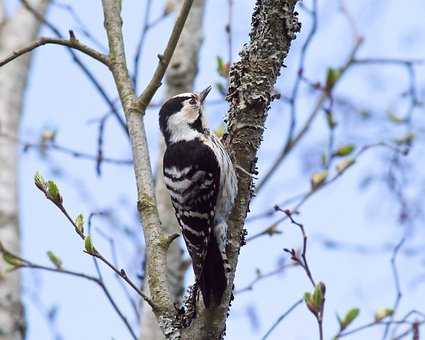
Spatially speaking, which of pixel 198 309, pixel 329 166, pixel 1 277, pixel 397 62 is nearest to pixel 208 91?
pixel 329 166

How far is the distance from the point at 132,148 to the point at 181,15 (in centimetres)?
55

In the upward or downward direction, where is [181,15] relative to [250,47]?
upward

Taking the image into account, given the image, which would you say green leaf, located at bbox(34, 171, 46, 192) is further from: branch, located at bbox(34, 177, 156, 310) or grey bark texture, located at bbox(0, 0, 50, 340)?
grey bark texture, located at bbox(0, 0, 50, 340)

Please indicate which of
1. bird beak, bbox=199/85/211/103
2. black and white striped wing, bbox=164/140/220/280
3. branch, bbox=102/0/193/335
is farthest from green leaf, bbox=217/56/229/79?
branch, bbox=102/0/193/335

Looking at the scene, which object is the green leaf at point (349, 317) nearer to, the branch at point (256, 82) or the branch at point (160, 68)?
the branch at point (256, 82)

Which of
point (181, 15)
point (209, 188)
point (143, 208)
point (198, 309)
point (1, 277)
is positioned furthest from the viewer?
point (1, 277)

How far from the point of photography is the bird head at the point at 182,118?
456 cm

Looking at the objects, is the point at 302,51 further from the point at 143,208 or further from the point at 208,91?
the point at 143,208

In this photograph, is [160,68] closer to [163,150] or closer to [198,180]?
[198,180]

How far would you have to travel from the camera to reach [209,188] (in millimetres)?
4051

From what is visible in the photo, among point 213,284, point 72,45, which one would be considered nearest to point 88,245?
point 213,284

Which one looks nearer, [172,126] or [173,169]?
[173,169]

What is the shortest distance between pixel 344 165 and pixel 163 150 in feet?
3.56

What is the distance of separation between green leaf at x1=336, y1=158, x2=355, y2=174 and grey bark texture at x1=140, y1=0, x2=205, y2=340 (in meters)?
0.93
